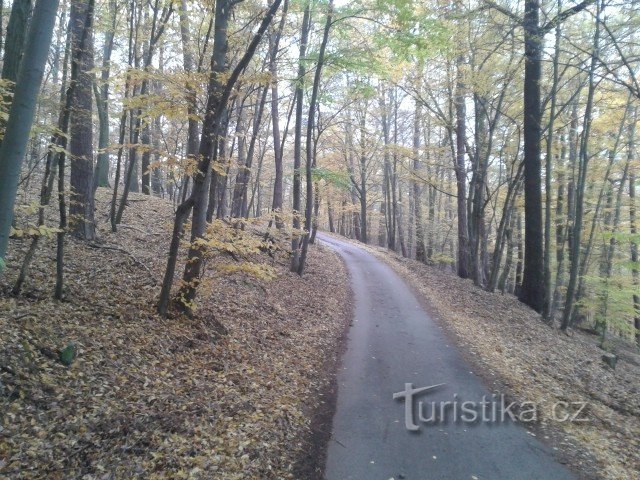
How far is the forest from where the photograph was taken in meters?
6.16

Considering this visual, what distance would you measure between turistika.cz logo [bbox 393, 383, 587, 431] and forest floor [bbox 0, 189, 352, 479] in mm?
1315

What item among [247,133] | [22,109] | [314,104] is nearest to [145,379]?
[22,109]

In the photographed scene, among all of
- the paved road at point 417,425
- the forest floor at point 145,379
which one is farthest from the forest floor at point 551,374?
the forest floor at point 145,379

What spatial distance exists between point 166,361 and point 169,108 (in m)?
4.39

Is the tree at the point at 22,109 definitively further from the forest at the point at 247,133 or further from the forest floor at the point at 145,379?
the forest floor at the point at 145,379

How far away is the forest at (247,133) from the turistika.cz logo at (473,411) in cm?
125

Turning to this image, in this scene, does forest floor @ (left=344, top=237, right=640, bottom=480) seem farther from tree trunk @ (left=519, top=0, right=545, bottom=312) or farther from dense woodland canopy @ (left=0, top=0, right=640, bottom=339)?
dense woodland canopy @ (left=0, top=0, right=640, bottom=339)

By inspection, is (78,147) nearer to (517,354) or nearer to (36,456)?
(36,456)

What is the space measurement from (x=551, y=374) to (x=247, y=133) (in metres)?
11.9

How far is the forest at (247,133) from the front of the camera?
20.2 ft

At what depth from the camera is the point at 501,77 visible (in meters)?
13.8

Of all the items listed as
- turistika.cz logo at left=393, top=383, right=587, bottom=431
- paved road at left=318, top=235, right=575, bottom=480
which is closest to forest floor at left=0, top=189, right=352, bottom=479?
paved road at left=318, top=235, right=575, bottom=480

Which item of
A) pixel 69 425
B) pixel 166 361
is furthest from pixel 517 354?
pixel 69 425

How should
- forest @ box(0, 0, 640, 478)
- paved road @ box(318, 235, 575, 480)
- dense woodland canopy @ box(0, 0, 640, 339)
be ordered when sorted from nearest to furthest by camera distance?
1. paved road @ box(318, 235, 575, 480)
2. forest @ box(0, 0, 640, 478)
3. dense woodland canopy @ box(0, 0, 640, 339)
